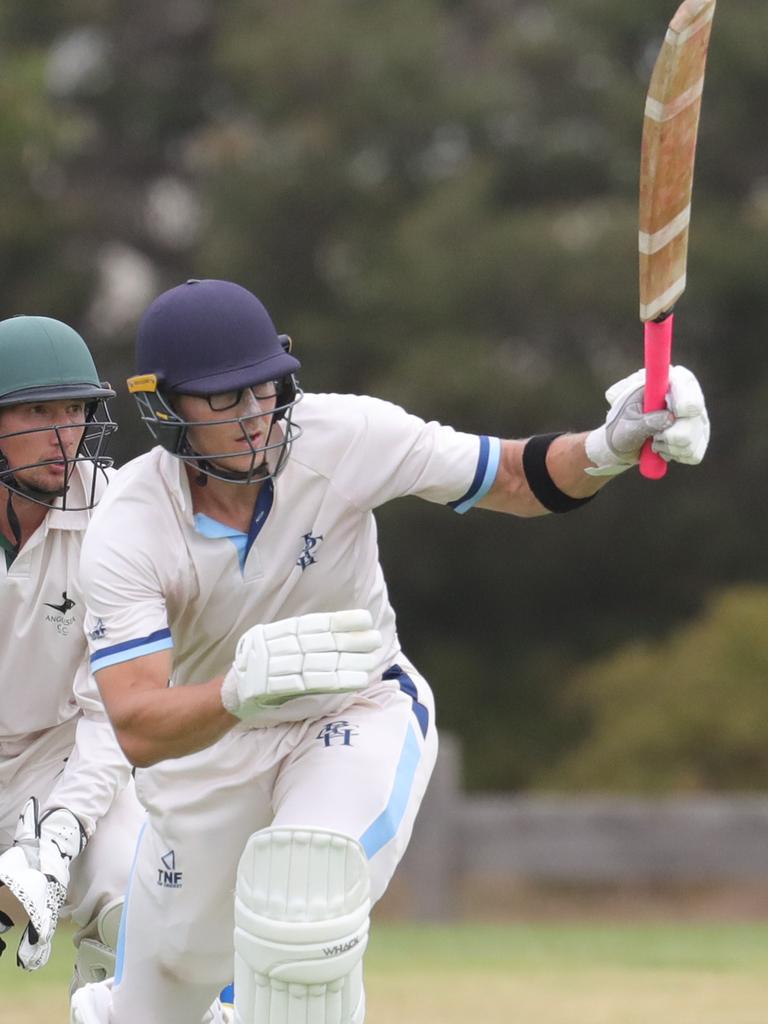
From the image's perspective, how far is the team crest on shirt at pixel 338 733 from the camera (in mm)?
3777

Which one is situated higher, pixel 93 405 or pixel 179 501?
pixel 93 405

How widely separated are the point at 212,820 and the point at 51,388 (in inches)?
42.1

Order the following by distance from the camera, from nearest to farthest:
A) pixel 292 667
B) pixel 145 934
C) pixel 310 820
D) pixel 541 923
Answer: pixel 292 667, pixel 310 820, pixel 145 934, pixel 541 923

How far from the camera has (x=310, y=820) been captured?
139 inches

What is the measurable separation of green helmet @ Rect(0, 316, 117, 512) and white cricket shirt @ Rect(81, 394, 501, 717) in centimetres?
39

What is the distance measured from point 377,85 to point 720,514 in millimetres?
3274

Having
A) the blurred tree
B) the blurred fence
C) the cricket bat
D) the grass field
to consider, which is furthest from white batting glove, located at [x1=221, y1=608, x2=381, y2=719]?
the blurred tree

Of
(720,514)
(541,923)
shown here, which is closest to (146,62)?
(720,514)

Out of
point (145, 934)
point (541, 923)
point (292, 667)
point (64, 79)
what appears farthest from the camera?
point (64, 79)

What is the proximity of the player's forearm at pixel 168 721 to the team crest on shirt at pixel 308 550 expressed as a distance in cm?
46

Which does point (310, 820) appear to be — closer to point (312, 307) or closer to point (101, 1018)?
point (101, 1018)

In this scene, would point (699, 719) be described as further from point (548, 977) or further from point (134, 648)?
point (134, 648)

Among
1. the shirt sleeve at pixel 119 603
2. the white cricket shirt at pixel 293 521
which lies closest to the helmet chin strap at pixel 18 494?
the white cricket shirt at pixel 293 521

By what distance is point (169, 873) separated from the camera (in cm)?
386
